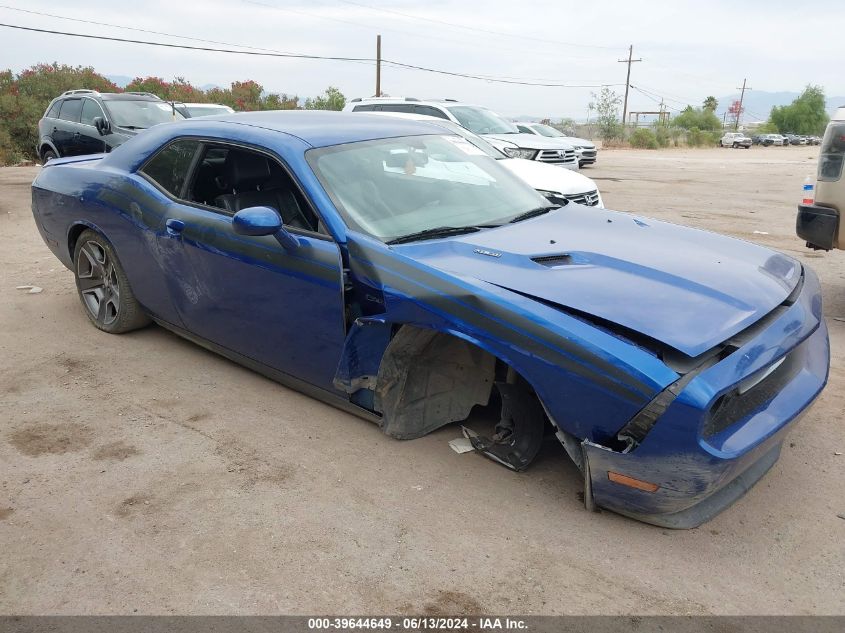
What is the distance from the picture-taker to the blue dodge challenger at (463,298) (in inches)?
103

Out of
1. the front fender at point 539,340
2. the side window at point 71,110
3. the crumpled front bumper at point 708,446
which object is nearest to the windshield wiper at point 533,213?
the front fender at point 539,340

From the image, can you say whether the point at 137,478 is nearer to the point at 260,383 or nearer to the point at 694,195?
the point at 260,383

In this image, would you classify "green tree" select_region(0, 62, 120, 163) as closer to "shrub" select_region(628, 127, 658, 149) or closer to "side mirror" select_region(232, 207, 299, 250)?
"side mirror" select_region(232, 207, 299, 250)

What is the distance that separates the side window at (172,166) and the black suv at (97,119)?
27.0 ft

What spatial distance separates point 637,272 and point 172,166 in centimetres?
283

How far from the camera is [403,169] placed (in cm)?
394

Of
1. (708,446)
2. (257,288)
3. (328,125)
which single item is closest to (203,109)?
(328,125)

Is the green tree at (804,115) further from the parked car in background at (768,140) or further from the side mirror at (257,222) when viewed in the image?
the side mirror at (257,222)

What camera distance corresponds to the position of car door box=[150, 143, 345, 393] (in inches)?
136

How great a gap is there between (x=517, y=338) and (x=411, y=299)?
0.53 metres

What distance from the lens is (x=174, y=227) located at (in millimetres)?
4156

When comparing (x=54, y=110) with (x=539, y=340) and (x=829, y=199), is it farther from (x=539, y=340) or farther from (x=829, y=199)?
(x=539, y=340)

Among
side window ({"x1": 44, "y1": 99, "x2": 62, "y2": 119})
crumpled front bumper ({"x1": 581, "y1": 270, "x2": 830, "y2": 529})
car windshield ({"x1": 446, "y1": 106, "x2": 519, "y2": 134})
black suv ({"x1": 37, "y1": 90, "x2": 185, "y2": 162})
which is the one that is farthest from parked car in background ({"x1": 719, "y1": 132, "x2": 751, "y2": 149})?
crumpled front bumper ({"x1": 581, "y1": 270, "x2": 830, "y2": 529})

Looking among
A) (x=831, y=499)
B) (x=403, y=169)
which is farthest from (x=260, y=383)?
(x=831, y=499)
